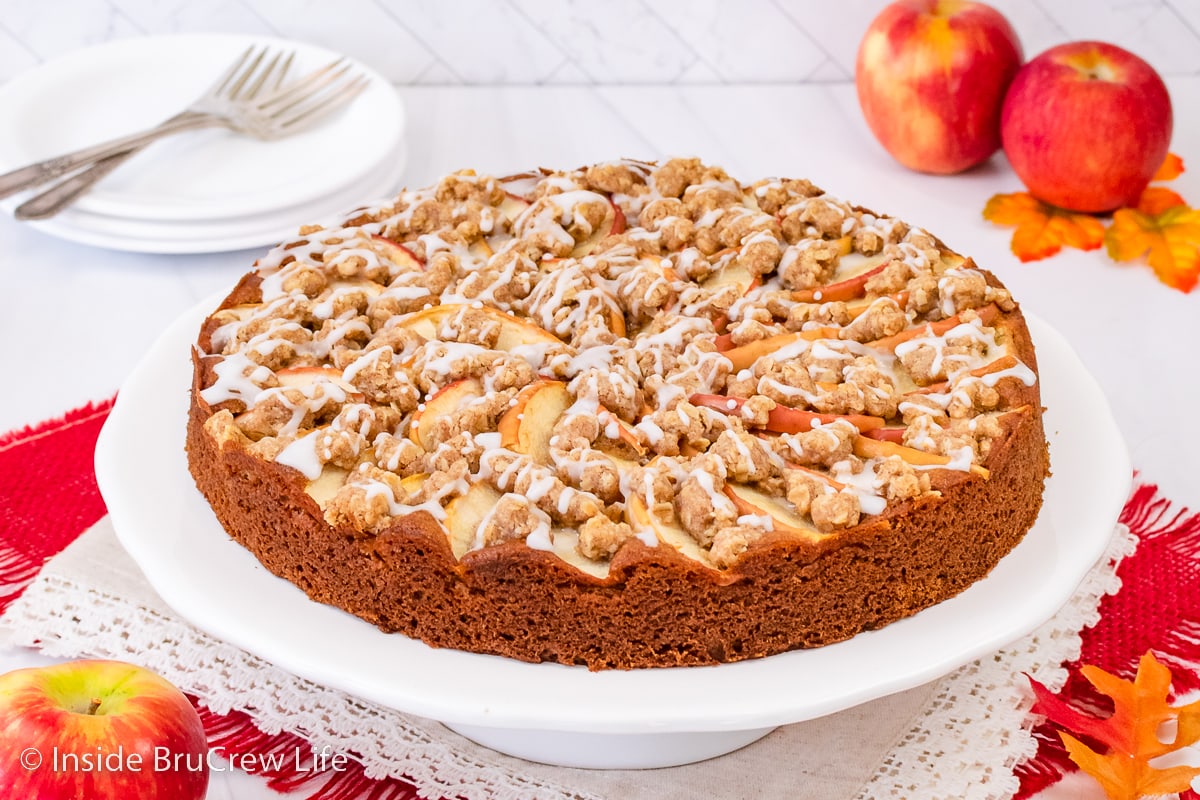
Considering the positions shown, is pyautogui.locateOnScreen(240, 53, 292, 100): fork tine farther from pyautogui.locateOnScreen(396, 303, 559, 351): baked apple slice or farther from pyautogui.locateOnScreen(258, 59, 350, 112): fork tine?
pyautogui.locateOnScreen(396, 303, 559, 351): baked apple slice

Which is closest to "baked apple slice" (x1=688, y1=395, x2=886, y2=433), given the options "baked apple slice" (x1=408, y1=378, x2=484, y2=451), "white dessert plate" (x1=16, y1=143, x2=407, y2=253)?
"baked apple slice" (x1=408, y1=378, x2=484, y2=451)

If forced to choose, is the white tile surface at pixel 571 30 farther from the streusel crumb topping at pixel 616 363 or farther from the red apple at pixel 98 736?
the red apple at pixel 98 736

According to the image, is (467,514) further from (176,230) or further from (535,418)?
(176,230)

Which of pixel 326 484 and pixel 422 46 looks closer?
pixel 326 484

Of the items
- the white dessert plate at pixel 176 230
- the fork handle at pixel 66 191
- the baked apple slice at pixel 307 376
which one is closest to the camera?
the baked apple slice at pixel 307 376

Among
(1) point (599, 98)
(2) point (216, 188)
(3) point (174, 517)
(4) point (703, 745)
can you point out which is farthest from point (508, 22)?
(4) point (703, 745)

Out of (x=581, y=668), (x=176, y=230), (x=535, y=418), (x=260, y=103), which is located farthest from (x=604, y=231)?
(x=260, y=103)

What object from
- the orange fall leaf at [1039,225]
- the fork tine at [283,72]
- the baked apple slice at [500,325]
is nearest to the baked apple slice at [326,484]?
the baked apple slice at [500,325]
